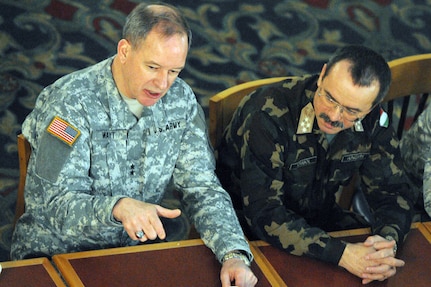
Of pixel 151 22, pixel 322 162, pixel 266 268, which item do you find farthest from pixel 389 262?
pixel 151 22

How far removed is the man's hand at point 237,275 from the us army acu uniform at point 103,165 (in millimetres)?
71

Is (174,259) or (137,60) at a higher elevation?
(137,60)

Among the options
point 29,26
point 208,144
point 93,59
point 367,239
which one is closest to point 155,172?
point 208,144

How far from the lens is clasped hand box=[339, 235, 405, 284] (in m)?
2.46

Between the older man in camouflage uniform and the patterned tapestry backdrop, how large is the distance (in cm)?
175

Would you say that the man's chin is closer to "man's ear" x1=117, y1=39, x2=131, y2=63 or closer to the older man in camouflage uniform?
the older man in camouflage uniform

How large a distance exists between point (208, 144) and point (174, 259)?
51 centimetres

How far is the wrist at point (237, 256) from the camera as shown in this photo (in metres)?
2.42

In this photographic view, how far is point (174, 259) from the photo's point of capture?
242 cm

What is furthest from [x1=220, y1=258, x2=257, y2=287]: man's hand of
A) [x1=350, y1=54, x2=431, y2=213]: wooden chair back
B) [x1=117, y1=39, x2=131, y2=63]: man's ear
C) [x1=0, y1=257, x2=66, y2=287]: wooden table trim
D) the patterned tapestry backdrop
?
the patterned tapestry backdrop

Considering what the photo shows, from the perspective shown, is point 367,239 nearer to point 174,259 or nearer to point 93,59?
point 174,259

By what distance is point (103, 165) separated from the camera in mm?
2607

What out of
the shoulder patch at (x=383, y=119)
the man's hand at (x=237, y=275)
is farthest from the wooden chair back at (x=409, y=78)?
the man's hand at (x=237, y=275)

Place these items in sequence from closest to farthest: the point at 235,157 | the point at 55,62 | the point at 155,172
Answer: the point at 155,172, the point at 235,157, the point at 55,62
